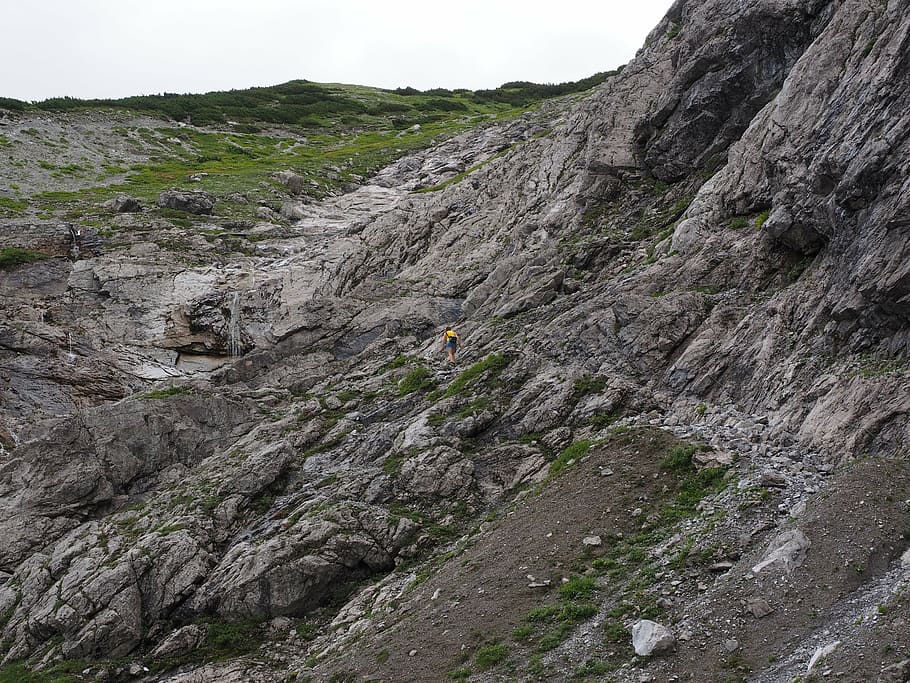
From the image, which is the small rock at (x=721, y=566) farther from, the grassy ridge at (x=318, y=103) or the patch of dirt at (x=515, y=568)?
the grassy ridge at (x=318, y=103)

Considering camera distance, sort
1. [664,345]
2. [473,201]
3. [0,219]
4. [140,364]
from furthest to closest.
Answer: [0,219], [473,201], [140,364], [664,345]

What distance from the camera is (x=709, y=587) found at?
14.4 meters

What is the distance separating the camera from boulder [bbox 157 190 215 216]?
→ 61.3 meters

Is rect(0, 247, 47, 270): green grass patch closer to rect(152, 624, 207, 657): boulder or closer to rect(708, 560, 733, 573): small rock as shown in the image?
rect(152, 624, 207, 657): boulder

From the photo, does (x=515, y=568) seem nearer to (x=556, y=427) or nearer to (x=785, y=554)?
(x=785, y=554)

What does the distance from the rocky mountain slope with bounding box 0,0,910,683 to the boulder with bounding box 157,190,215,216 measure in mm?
17864

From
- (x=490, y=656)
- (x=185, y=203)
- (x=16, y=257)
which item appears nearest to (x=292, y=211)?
(x=185, y=203)

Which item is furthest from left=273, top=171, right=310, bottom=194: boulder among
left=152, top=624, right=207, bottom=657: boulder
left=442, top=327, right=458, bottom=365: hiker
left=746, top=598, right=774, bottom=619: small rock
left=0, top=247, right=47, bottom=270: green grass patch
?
left=746, top=598, right=774, bottom=619: small rock

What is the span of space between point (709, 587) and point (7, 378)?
37.4 meters

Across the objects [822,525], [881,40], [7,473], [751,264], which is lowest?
[822,525]

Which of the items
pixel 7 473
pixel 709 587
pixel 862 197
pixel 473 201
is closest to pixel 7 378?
pixel 7 473

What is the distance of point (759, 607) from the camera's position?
1327 cm

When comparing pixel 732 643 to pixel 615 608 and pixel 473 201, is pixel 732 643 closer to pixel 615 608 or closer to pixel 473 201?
pixel 615 608

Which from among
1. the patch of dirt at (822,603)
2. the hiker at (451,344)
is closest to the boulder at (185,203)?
the hiker at (451,344)
